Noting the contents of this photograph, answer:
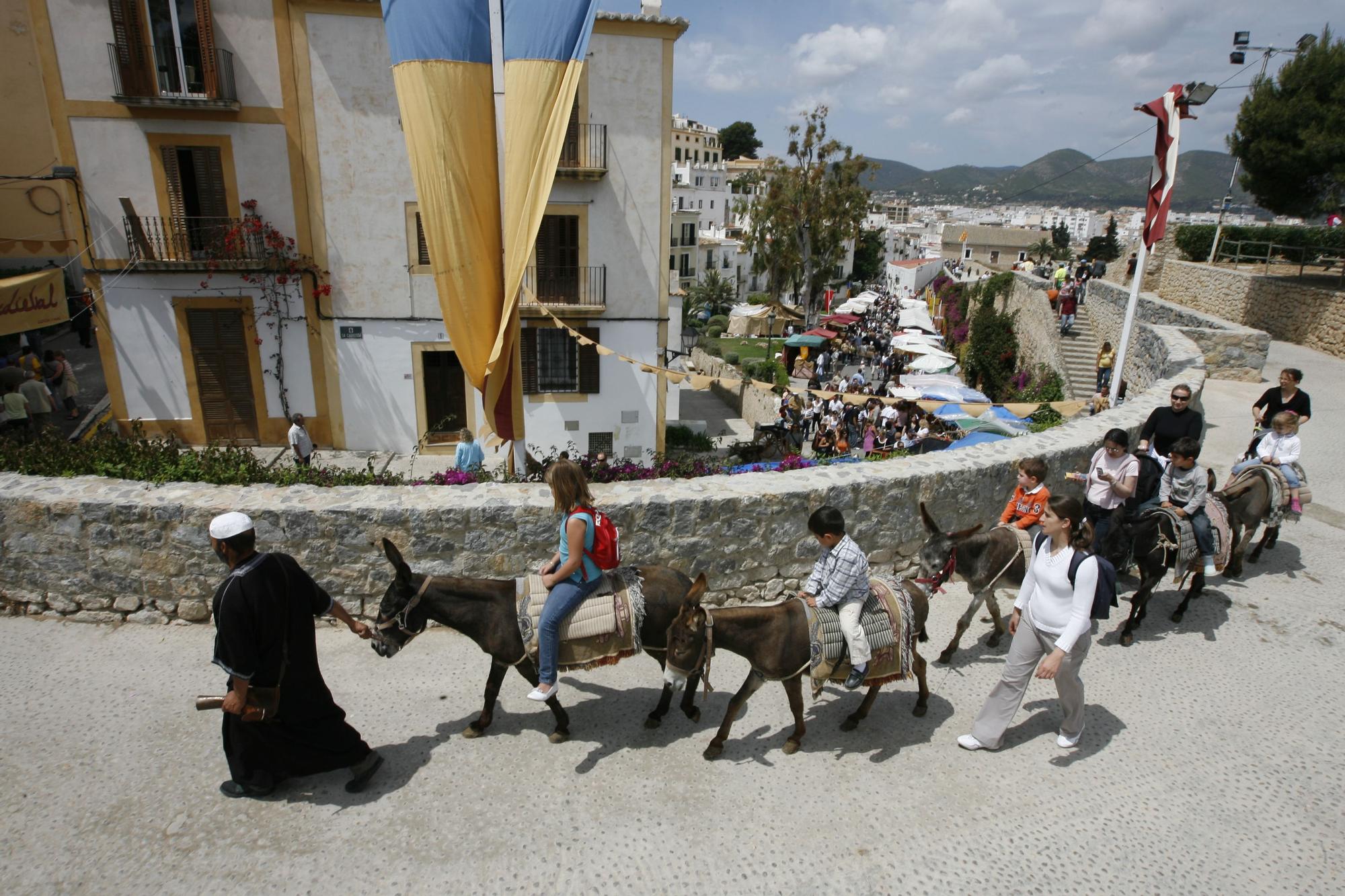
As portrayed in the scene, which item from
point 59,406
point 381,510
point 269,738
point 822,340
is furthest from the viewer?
point 822,340

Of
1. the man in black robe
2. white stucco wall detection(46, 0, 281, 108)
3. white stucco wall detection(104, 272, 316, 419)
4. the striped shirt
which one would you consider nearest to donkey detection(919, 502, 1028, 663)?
the striped shirt

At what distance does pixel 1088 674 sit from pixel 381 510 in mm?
5764

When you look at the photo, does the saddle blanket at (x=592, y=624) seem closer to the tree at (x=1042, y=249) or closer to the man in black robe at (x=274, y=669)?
the man in black robe at (x=274, y=669)

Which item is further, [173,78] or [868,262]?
[868,262]

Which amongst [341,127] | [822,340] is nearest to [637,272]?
[341,127]

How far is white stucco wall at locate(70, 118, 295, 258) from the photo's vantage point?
14.4m

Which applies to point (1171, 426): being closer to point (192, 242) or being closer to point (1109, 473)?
point (1109, 473)

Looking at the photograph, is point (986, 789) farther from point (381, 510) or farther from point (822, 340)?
point (822, 340)

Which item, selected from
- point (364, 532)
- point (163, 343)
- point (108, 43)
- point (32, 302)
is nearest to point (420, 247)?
point (163, 343)

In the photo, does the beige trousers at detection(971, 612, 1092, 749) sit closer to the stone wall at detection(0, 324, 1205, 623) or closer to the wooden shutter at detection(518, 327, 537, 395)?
the stone wall at detection(0, 324, 1205, 623)

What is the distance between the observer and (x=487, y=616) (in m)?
4.65

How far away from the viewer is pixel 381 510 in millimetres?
5824

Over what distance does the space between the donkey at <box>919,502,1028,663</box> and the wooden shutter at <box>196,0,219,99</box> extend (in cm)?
1558

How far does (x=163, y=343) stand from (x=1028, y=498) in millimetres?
16712
